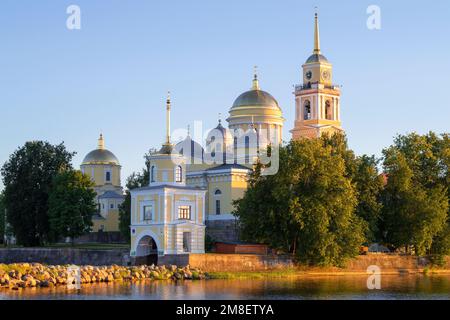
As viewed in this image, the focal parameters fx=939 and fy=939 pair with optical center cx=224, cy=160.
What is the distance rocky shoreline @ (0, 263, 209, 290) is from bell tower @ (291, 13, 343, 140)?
3894 centimetres

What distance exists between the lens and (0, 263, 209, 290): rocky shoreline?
51000 mm

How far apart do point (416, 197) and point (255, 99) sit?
20.5 m

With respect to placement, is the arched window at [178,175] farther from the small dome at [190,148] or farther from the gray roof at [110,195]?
the gray roof at [110,195]

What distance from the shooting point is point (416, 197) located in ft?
227

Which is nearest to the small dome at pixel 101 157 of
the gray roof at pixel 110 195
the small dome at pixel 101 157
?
the small dome at pixel 101 157

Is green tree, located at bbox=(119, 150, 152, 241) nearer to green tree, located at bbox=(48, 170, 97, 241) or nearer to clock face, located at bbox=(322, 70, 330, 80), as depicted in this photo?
green tree, located at bbox=(48, 170, 97, 241)

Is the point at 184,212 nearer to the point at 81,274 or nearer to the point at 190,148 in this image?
the point at 81,274

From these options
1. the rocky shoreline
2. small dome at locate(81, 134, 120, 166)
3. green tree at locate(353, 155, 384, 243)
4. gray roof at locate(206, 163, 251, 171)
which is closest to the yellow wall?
small dome at locate(81, 134, 120, 166)

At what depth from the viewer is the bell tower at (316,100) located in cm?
9494

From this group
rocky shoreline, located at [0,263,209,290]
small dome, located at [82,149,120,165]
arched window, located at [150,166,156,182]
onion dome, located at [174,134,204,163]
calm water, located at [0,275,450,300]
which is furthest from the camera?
small dome, located at [82,149,120,165]

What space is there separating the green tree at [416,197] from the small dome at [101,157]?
142ft

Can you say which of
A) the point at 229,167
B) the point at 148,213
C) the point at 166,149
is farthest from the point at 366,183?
the point at 148,213
